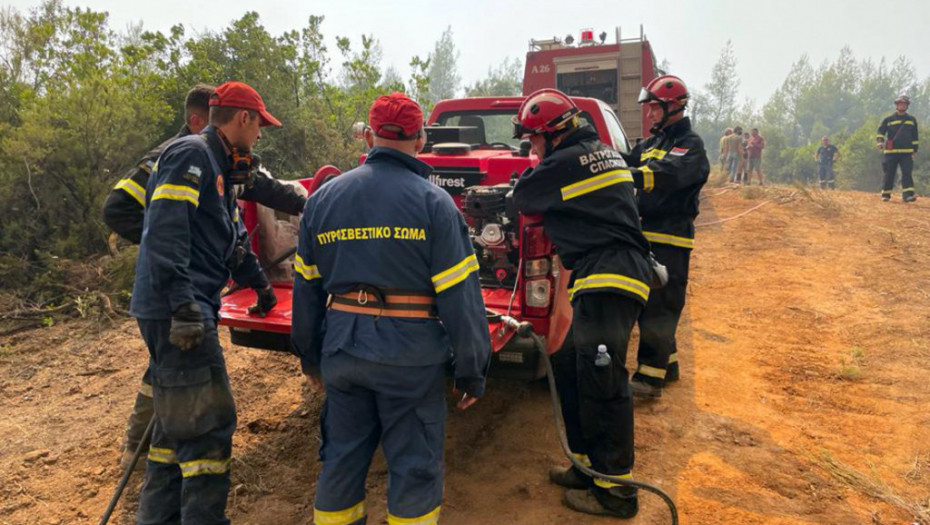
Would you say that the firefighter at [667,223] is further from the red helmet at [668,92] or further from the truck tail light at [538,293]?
the truck tail light at [538,293]

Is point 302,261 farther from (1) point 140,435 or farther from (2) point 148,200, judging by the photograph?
(1) point 140,435

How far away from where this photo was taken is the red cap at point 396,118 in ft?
7.03

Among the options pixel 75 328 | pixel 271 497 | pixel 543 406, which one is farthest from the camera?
pixel 75 328

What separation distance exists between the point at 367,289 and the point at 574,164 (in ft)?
4.03

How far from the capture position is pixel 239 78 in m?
9.60

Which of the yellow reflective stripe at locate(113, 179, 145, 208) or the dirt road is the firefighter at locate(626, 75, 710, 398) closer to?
the dirt road

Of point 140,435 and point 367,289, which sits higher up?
point 367,289

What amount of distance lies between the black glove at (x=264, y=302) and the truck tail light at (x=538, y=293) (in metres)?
1.39

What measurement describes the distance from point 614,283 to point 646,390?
151 centimetres

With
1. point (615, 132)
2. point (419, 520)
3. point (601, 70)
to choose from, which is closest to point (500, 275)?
point (419, 520)

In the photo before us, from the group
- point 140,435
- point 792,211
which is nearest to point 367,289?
point 140,435

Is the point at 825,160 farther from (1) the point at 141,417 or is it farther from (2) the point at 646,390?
(1) the point at 141,417

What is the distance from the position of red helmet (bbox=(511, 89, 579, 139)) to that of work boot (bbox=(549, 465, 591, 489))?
5.59 ft

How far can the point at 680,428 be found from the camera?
141 inches
